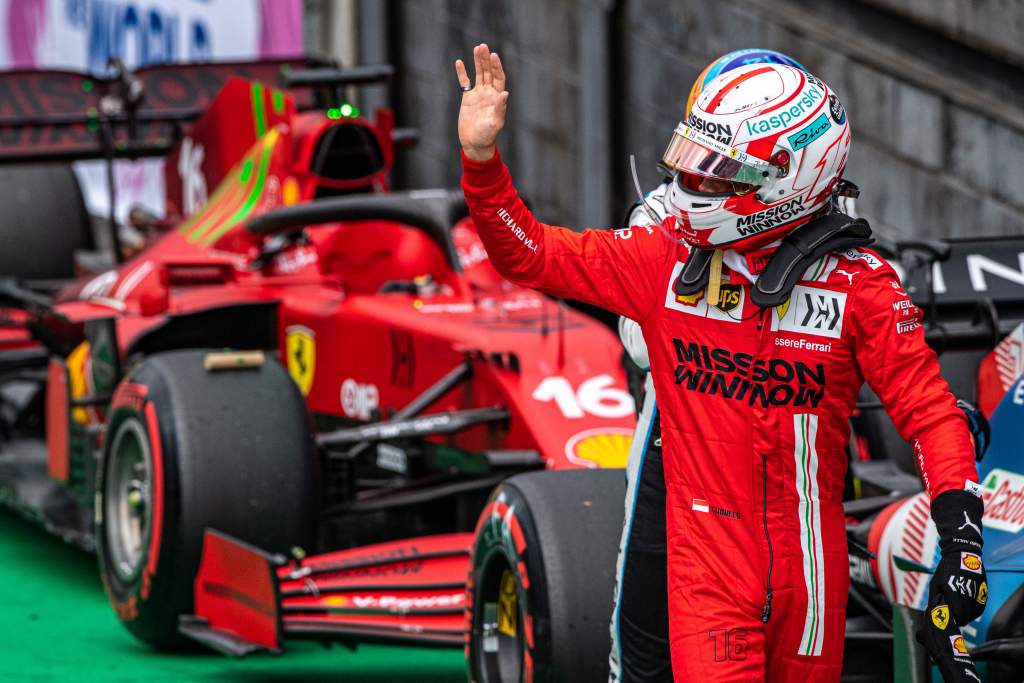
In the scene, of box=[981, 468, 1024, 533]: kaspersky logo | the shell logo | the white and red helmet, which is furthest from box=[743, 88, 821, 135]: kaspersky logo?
the shell logo

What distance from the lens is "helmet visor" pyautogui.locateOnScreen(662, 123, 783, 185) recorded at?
3.19 metres

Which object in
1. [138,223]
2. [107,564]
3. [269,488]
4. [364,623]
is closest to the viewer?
[364,623]

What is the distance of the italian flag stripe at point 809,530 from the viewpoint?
321 centimetres

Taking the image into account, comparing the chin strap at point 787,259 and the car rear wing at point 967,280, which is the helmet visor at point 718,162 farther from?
the car rear wing at point 967,280

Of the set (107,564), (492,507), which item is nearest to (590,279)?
(492,507)

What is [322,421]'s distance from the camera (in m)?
6.55

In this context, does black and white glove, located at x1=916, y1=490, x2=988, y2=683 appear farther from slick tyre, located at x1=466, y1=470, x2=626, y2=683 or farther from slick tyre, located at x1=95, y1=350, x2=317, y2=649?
slick tyre, located at x1=95, y1=350, x2=317, y2=649

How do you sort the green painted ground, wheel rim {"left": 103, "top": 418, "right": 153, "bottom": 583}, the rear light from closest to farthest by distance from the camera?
the green painted ground
wheel rim {"left": 103, "top": 418, "right": 153, "bottom": 583}
the rear light

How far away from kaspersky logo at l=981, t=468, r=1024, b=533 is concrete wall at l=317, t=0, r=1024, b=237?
5131 mm

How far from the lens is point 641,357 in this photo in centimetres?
379

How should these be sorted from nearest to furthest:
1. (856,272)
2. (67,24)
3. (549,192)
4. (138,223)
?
(856,272), (138,223), (549,192), (67,24)

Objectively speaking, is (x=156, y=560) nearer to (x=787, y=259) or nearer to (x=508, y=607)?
(x=508, y=607)

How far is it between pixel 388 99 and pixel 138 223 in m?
7.04

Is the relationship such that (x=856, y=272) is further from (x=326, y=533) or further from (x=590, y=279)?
(x=326, y=533)
